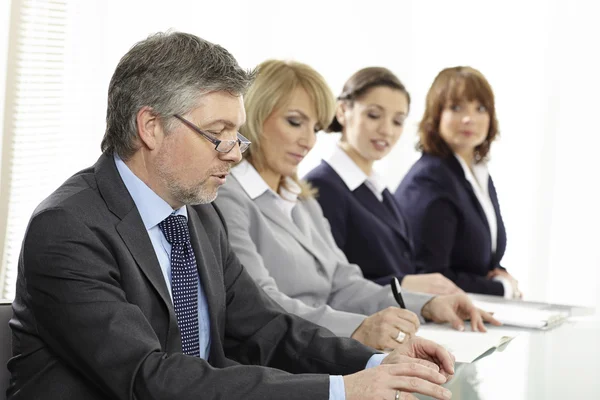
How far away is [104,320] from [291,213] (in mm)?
1382

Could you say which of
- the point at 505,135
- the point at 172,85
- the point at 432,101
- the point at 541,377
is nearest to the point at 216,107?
the point at 172,85

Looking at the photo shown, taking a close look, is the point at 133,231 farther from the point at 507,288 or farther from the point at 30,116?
the point at 507,288

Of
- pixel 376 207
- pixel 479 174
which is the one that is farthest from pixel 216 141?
pixel 479 174

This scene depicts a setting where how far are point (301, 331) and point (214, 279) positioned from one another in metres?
0.23

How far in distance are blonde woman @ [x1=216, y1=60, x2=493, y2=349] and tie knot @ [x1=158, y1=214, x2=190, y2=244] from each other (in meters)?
0.58

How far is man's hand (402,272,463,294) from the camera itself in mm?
2947

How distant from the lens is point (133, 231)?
1.72m

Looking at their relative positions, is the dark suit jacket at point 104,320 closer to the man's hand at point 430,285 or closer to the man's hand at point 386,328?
the man's hand at point 386,328

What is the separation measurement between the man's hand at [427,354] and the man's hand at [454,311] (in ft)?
2.17

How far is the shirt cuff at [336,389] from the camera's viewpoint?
153 cm

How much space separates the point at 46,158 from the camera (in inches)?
129

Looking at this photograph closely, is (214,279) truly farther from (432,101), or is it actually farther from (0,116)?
(432,101)

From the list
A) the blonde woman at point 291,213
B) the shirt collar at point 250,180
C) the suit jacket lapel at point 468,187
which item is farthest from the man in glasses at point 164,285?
the suit jacket lapel at point 468,187

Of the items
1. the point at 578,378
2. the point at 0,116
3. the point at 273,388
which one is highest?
the point at 0,116
